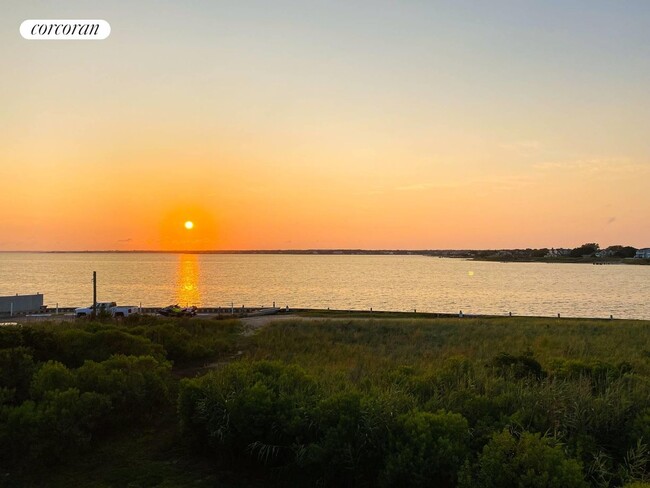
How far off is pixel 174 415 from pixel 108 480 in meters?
2.75

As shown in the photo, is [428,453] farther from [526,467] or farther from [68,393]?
[68,393]

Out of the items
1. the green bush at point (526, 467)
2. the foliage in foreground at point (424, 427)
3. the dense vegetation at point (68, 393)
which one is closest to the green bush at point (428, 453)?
the foliage in foreground at point (424, 427)

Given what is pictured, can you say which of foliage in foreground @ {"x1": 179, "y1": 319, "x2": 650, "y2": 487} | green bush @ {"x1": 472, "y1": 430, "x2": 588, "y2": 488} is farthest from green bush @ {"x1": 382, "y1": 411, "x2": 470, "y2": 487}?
green bush @ {"x1": 472, "y1": 430, "x2": 588, "y2": 488}

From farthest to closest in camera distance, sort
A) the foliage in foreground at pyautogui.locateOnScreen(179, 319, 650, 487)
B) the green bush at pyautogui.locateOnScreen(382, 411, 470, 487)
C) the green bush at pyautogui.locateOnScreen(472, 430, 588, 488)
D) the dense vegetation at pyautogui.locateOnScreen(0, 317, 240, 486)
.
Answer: the dense vegetation at pyautogui.locateOnScreen(0, 317, 240, 486) → the green bush at pyautogui.locateOnScreen(382, 411, 470, 487) → the foliage in foreground at pyautogui.locateOnScreen(179, 319, 650, 487) → the green bush at pyautogui.locateOnScreen(472, 430, 588, 488)

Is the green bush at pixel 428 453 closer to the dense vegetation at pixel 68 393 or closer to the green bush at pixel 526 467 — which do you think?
the green bush at pixel 526 467

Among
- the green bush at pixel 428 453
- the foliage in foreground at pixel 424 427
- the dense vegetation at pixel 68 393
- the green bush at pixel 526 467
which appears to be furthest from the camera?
the dense vegetation at pixel 68 393

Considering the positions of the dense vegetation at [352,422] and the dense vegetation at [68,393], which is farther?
the dense vegetation at [68,393]

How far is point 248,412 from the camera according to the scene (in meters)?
7.76

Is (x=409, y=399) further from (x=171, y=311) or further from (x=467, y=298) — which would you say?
(x=467, y=298)

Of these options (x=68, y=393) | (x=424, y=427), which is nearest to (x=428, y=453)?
(x=424, y=427)

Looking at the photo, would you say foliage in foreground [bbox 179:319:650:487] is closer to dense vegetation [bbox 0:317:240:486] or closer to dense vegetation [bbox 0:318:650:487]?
dense vegetation [bbox 0:318:650:487]

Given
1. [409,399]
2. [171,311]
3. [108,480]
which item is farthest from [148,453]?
[171,311]

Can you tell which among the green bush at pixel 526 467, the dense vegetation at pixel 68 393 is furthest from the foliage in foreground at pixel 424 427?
the dense vegetation at pixel 68 393

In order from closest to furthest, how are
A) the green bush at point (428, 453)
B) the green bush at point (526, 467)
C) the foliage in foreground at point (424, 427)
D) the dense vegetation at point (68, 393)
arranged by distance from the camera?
the green bush at point (526, 467), the foliage in foreground at point (424, 427), the green bush at point (428, 453), the dense vegetation at point (68, 393)
